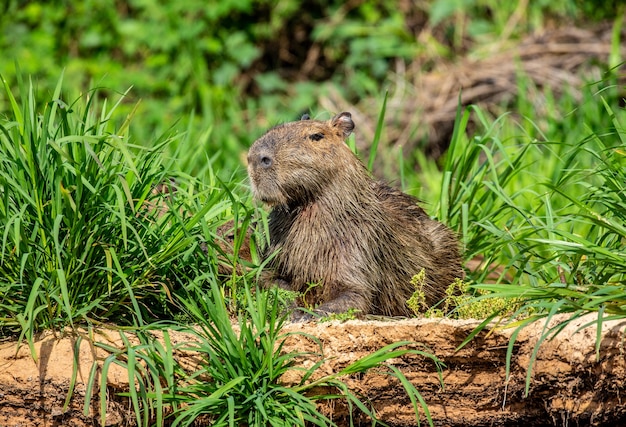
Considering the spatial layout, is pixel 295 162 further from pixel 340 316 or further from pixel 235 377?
pixel 235 377

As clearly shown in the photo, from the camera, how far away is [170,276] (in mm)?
3982

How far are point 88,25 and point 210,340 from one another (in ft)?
24.3

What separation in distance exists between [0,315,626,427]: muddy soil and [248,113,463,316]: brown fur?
1.56 feet

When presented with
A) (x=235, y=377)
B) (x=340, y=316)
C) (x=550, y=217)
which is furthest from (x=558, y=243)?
(x=235, y=377)

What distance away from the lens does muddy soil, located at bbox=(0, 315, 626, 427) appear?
3.44 m

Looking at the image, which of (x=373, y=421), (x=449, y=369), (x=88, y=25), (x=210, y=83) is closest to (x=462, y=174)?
(x=449, y=369)

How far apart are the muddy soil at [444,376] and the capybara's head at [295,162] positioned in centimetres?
74

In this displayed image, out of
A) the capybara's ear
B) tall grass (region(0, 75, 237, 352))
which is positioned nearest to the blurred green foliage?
the capybara's ear

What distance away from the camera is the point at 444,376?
11.9 ft

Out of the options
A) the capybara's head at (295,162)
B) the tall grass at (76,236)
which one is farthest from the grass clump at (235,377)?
the capybara's head at (295,162)

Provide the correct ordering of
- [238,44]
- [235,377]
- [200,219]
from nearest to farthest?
1. [235,377]
2. [200,219]
3. [238,44]

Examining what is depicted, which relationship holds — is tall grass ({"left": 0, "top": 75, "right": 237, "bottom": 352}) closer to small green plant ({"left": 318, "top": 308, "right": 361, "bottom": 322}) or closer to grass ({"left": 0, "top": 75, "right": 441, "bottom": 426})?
grass ({"left": 0, "top": 75, "right": 441, "bottom": 426})

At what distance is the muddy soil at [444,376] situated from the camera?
344 centimetres

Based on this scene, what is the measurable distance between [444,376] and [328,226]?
93 centimetres
